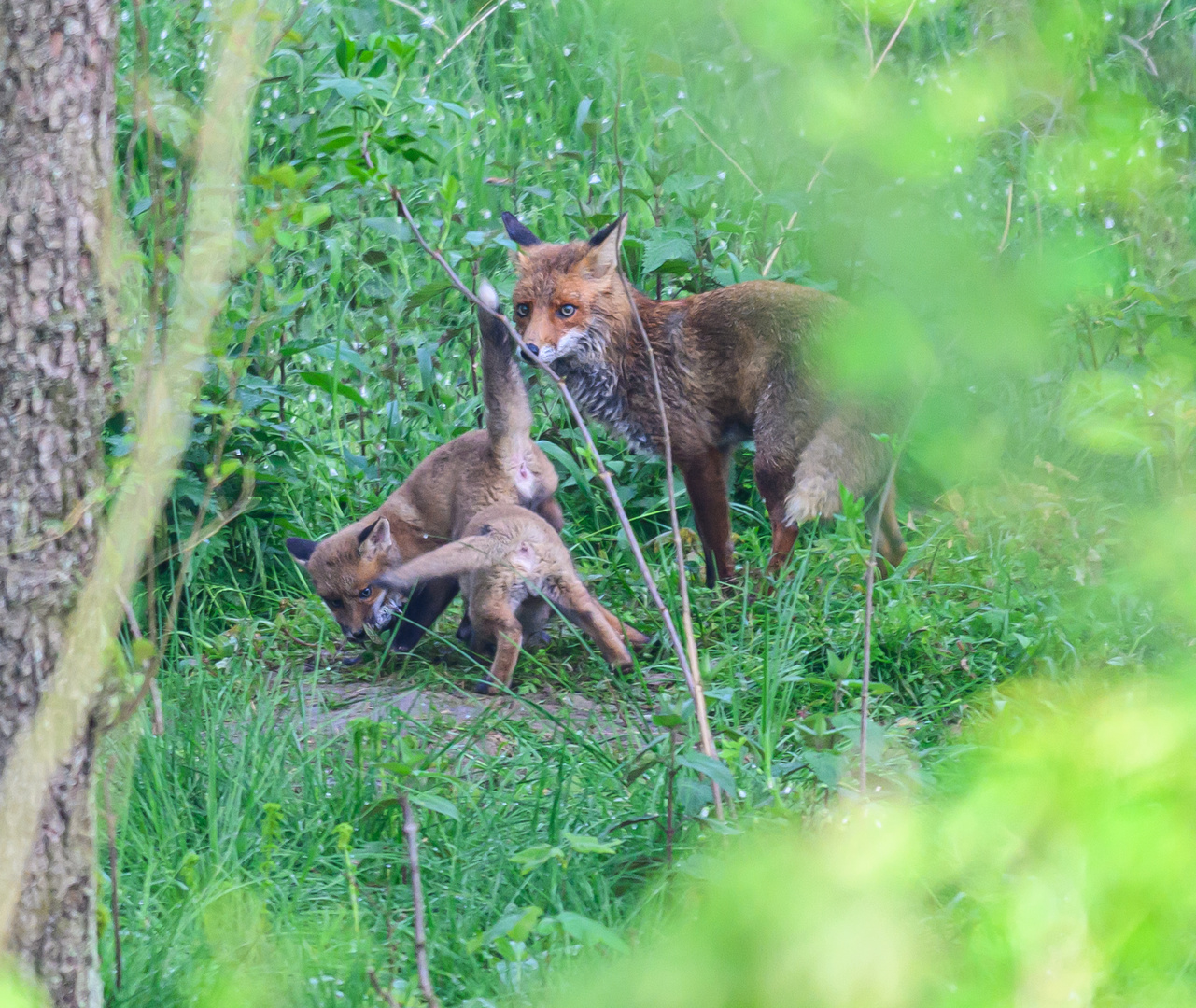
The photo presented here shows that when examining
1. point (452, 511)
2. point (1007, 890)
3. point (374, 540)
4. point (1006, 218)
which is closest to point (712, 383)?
point (452, 511)

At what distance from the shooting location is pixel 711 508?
5.20 m

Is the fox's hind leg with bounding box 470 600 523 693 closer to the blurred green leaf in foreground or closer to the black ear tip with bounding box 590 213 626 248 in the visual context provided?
the black ear tip with bounding box 590 213 626 248

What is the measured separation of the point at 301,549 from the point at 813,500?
6.49ft

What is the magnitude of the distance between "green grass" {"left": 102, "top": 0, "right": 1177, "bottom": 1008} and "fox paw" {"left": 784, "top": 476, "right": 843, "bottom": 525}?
14 centimetres

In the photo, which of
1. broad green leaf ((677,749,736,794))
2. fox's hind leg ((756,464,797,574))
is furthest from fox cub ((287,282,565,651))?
broad green leaf ((677,749,736,794))

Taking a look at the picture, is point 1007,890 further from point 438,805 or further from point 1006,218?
point 438,805

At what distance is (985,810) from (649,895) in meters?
1.75

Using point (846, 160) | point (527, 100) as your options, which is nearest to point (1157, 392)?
point (846, 160)

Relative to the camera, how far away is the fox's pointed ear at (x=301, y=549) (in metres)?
4.66

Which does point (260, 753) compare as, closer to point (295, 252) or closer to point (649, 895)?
point (649, 895)

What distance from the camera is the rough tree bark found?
6.31 feet

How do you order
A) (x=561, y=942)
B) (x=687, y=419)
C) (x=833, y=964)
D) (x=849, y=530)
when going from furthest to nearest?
1. (x=687, y=419)
2. (x=849, y=530)
3. (x=561, y=942)
4. (x=833, y=964)

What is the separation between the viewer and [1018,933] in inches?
35.6

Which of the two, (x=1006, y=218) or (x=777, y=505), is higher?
(x=1006, y=218)
